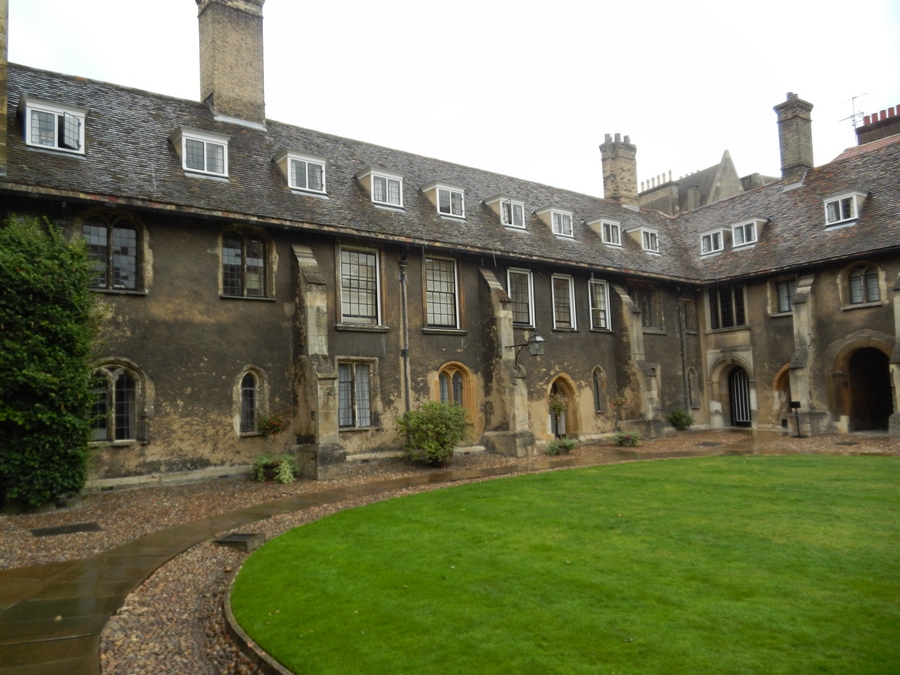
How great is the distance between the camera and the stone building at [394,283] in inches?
595

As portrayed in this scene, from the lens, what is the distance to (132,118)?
57.7ft

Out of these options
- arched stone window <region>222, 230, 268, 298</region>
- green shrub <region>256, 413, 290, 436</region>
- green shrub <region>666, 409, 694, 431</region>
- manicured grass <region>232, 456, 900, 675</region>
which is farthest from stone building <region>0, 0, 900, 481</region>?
manicured grass <region>232, 456, 900, 675</region>

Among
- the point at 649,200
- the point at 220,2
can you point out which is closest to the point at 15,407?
the point at 220,2

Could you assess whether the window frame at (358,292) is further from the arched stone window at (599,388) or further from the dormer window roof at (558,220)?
the arched stone window at (599,388)

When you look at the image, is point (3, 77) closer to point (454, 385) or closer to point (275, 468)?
point (275, 468)

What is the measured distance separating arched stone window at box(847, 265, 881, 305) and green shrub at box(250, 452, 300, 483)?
20.8 meters

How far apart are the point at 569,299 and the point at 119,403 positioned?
15.6m

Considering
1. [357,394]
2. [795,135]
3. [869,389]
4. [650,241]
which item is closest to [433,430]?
[357,394]

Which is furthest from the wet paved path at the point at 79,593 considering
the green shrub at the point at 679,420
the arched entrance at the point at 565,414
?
the green shrub at the point at 679,420

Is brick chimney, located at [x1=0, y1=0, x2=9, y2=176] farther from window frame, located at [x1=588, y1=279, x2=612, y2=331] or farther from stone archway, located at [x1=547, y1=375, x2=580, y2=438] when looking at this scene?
window frame, located at [x1=588, y1=279, x2=612, y2=331]

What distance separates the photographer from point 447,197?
22141 mm

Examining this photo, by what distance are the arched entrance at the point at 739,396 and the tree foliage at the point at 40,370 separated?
25.3m

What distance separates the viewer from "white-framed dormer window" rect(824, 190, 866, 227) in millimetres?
24688

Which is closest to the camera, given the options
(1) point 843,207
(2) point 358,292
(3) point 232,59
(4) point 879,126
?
(2) point 358,292
